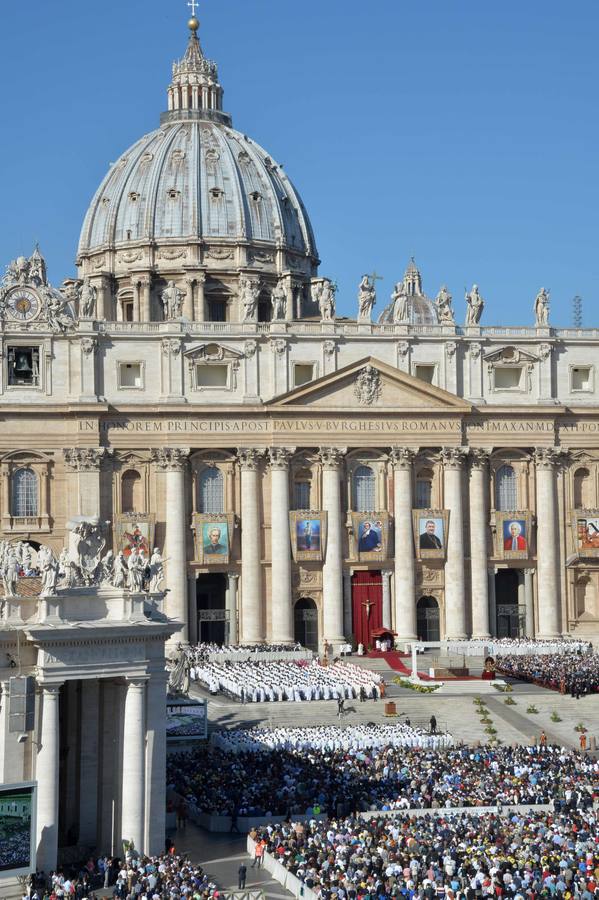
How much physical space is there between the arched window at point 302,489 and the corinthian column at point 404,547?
5381 mm

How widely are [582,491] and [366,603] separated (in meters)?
16.5

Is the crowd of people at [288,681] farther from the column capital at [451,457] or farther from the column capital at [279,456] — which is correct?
the column capital at [451,457]

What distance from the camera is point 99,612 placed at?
48969 mm

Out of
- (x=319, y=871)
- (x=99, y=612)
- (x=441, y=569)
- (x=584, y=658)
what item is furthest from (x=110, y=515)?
(x=319, y=871)

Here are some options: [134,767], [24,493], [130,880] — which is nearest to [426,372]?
[24,493]

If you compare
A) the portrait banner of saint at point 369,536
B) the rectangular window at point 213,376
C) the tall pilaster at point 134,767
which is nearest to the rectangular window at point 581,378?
the portrait banner of saint at point 369,536

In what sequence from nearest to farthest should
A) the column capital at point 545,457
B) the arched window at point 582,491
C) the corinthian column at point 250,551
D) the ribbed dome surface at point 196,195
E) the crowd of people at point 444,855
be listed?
the crowd of people at point 444,855 < the corinthian column at point 250,551 < the column capital at point 545,457 < the arched window at point 582,491 < the ribbed dome surface at point 196,195

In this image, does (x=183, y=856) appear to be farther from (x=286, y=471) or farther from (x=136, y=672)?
(x=286, y=471)

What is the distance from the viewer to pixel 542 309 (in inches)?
4242

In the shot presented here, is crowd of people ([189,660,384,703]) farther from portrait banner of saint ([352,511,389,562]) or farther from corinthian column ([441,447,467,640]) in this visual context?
corinthian column ([441,447,467,640])

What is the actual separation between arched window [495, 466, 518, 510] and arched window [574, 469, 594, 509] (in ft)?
13.4

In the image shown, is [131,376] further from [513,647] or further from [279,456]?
[513,647]

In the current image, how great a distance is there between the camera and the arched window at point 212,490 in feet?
338

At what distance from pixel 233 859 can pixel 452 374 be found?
194 feet
